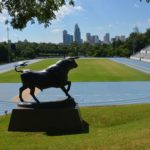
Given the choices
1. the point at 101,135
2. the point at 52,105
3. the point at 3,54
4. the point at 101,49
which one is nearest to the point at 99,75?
the point at 52,105

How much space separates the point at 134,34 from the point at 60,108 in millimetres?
114245

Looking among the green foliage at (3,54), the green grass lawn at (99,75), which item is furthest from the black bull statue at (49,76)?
the green foliage at (3,54)

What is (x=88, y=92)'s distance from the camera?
30109mm

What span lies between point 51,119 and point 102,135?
239 centimetres

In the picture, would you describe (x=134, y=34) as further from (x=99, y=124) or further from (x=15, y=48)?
(x=99, y=124)

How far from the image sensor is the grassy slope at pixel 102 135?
981 cm

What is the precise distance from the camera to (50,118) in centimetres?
1384

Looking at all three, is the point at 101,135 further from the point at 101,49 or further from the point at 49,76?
the point at 101,49

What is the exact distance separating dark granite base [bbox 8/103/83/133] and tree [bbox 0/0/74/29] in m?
3.55

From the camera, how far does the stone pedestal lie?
13.8m

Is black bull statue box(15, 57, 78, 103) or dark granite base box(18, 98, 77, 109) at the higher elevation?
black bull statue box(15, 57, 78, 103)

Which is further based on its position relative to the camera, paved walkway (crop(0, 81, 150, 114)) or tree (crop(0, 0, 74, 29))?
paved walkway (crop(0, 81, 150, 114))

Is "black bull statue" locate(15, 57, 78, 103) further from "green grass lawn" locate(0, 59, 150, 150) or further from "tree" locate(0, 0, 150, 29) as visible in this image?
"tree" locate(0, 0, 150, 29)

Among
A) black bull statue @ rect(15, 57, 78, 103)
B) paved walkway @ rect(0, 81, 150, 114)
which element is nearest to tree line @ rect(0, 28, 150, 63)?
paved walkway @ rect(0, 81, 150, 114)
